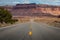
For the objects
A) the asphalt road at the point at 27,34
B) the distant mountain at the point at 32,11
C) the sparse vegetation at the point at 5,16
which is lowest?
the sparse vegetation at the point at 5,16

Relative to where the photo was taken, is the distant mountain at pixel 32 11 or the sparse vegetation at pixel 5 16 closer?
the distant mountain at pixel 32 11

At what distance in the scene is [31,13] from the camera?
3353 centimetres

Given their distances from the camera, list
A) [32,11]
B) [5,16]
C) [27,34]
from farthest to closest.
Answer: [5,16], [32,11], [27,34]

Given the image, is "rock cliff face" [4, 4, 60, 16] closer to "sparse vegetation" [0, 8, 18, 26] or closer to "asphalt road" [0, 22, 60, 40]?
"sparse vegetation" [0, 8, 18, 26]

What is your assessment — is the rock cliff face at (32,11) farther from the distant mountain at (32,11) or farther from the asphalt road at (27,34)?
the asphalt road at (27,34)

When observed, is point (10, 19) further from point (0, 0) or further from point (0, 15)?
point (0, 0)

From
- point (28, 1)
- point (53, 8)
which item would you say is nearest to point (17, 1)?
point (28, 1)

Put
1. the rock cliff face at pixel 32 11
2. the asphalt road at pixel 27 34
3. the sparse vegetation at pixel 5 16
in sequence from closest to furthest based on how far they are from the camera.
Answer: the asphalt road at pixel 27 34 < the rock cliff face at pixel 32 11 < the sparse vegetation at pixel 5 16

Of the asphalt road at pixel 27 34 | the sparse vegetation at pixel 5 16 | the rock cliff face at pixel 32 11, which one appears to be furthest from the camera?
the sparse vegetation at pixel 5 16

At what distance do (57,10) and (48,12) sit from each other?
Answer: 2675mm

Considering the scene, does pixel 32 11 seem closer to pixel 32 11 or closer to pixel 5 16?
pixel 32 11

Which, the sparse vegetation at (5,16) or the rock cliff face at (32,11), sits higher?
the rock cliff face at (32,11)

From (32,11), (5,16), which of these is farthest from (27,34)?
(5,16)

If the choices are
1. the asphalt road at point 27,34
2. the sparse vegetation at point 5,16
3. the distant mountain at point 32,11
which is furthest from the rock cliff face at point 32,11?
the asphalt road at point 27,34
